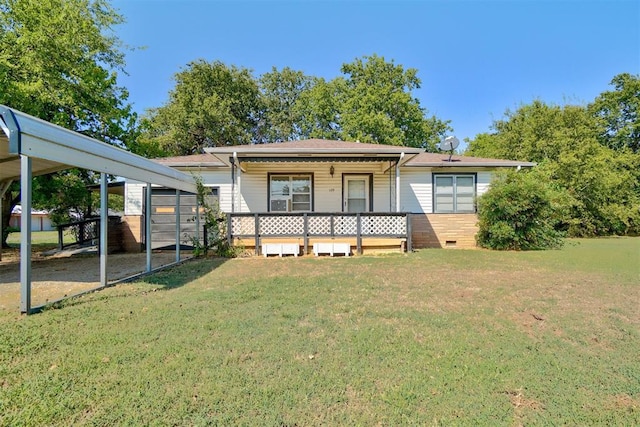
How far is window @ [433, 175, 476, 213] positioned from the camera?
40.2 feet

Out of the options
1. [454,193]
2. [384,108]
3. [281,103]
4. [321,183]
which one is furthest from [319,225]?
[281,103]

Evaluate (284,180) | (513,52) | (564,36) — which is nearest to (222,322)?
(284,180)

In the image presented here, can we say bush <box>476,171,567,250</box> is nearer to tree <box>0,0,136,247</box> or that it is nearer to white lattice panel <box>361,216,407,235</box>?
white lattice panel <box>361,216,407,235</box>

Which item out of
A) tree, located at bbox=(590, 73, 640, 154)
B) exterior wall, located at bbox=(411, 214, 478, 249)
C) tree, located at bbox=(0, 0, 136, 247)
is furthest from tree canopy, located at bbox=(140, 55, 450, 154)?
exterior wall, located at bbox=(411, 214, 478, 249)

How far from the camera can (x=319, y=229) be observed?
10.1m

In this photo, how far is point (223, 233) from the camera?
10.1 metres

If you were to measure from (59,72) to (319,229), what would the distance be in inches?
436

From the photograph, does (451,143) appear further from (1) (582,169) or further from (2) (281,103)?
(2) (281,103)

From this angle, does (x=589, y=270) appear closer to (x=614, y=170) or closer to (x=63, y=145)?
(x=63, y=145)

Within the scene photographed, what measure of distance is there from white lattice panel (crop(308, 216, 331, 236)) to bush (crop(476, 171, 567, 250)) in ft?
18.4

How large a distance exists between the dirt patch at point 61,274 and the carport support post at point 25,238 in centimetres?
44

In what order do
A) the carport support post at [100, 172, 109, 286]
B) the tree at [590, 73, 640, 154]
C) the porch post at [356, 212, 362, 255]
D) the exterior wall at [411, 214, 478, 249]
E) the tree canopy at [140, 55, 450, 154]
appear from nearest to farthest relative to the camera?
the carport support post at [100, 172, 109, 286], the porch post at [356, 212, 362, 255], the exterior wall at [411, 214, 478, 249], the tree at [590, 73, 640, 154], the tree canopy at [140, 55, 450, 154]

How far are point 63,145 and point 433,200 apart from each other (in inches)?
435

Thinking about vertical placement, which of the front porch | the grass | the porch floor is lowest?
the grass
